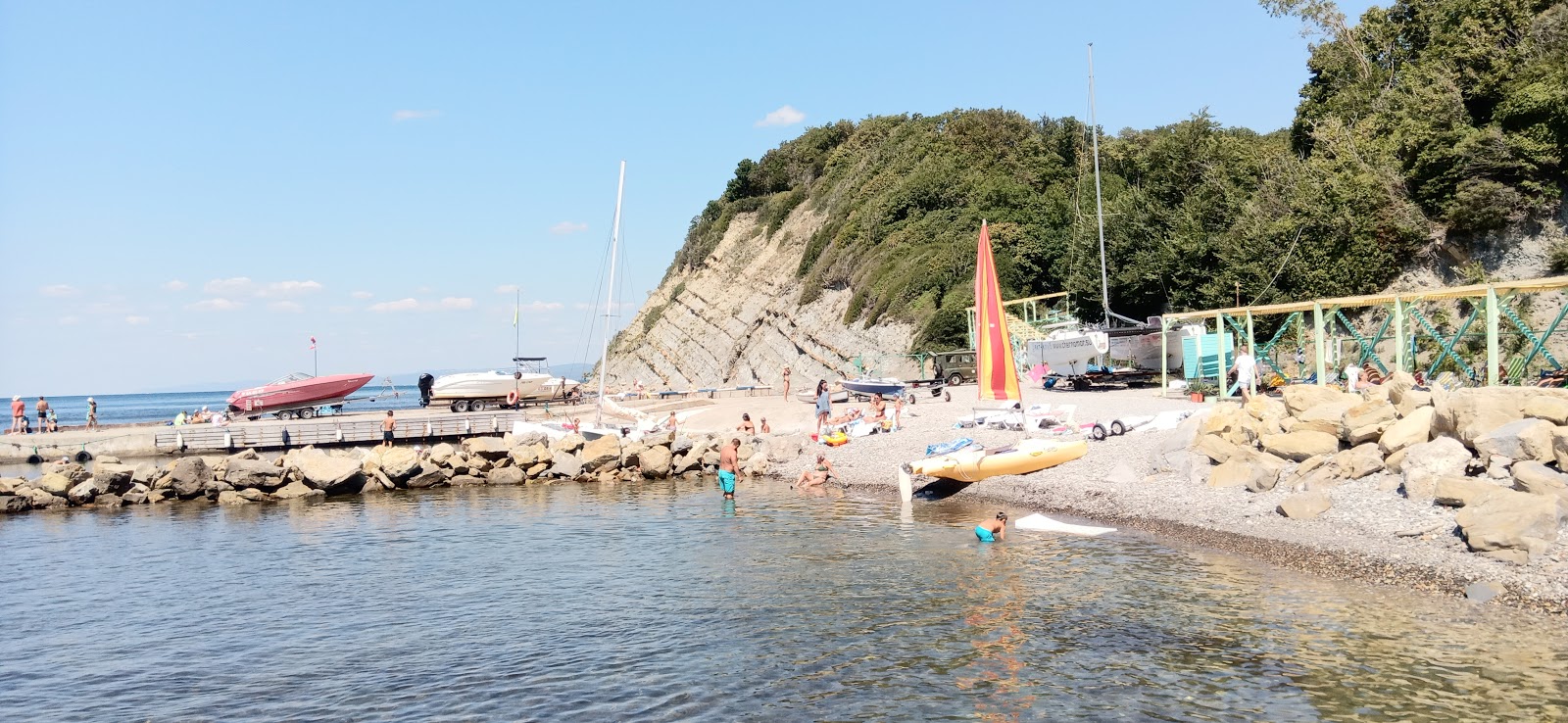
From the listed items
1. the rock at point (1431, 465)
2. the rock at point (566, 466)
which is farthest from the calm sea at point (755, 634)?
the rock at point (566, 466)

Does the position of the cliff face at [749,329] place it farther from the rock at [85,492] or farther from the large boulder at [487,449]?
the rock at [85,492]

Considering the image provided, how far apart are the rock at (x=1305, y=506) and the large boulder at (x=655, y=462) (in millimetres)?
17711

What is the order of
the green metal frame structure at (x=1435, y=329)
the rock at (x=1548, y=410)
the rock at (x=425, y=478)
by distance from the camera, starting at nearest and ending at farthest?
the rock at (x=1548, y=410) < the green metal frame structure at (x=1435, y=329) < the rock at (x=425, y=478)

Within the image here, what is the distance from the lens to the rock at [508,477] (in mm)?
30000

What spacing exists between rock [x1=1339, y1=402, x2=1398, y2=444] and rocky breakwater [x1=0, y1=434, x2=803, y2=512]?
15284 millimetres

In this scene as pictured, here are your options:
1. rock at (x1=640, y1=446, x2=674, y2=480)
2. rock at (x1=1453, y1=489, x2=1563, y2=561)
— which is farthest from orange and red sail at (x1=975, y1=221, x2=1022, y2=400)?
rock at (x1=1453, y1=489, x2=1563, y2=561)

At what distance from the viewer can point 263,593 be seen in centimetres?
1655

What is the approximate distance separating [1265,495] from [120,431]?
132ft

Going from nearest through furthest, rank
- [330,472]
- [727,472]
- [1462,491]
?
[1462,491] → [727,472] → [330,472]

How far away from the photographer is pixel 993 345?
939 inches

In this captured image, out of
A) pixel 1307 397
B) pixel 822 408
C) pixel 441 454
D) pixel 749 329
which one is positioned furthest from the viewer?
pixel 749 329

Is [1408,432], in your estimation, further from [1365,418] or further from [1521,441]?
[1521,441]

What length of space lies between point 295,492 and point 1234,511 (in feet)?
79.1

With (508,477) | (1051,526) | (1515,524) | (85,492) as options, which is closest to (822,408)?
(508,477)
